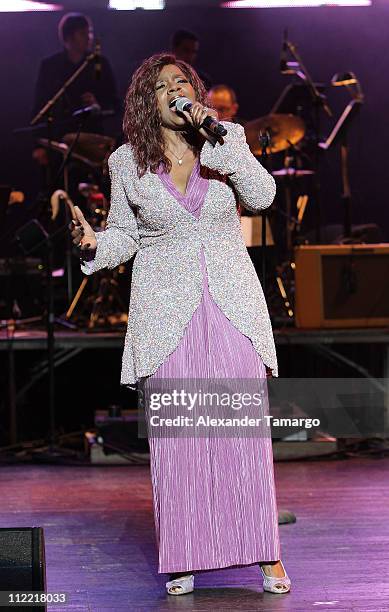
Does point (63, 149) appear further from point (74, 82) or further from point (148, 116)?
point (148, 116)

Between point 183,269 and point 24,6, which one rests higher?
point 24,6

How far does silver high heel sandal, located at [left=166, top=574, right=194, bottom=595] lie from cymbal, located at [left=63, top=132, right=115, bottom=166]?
4.46 meters

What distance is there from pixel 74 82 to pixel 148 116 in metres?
5.51

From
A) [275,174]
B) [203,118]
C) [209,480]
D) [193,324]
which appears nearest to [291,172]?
[275,174]

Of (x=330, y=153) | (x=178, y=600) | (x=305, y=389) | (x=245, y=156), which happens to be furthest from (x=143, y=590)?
(x=330, y=153)

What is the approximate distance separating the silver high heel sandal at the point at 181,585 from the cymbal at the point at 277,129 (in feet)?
14.4

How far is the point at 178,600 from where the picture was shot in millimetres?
3738

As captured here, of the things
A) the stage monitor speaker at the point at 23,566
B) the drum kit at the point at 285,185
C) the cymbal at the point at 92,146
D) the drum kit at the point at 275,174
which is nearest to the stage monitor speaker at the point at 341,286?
the drum kit at the point at 285,185

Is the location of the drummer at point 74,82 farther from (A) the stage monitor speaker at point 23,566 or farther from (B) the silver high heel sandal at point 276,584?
(A) the stage monitor speaker at point 23,566

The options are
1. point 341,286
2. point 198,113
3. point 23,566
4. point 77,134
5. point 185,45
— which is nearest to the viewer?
point 23,566

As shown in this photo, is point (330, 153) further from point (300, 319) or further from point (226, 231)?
point (226, 231)

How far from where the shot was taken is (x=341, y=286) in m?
6.98

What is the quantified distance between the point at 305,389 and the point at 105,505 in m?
1.84

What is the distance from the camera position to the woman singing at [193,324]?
3.74 m
